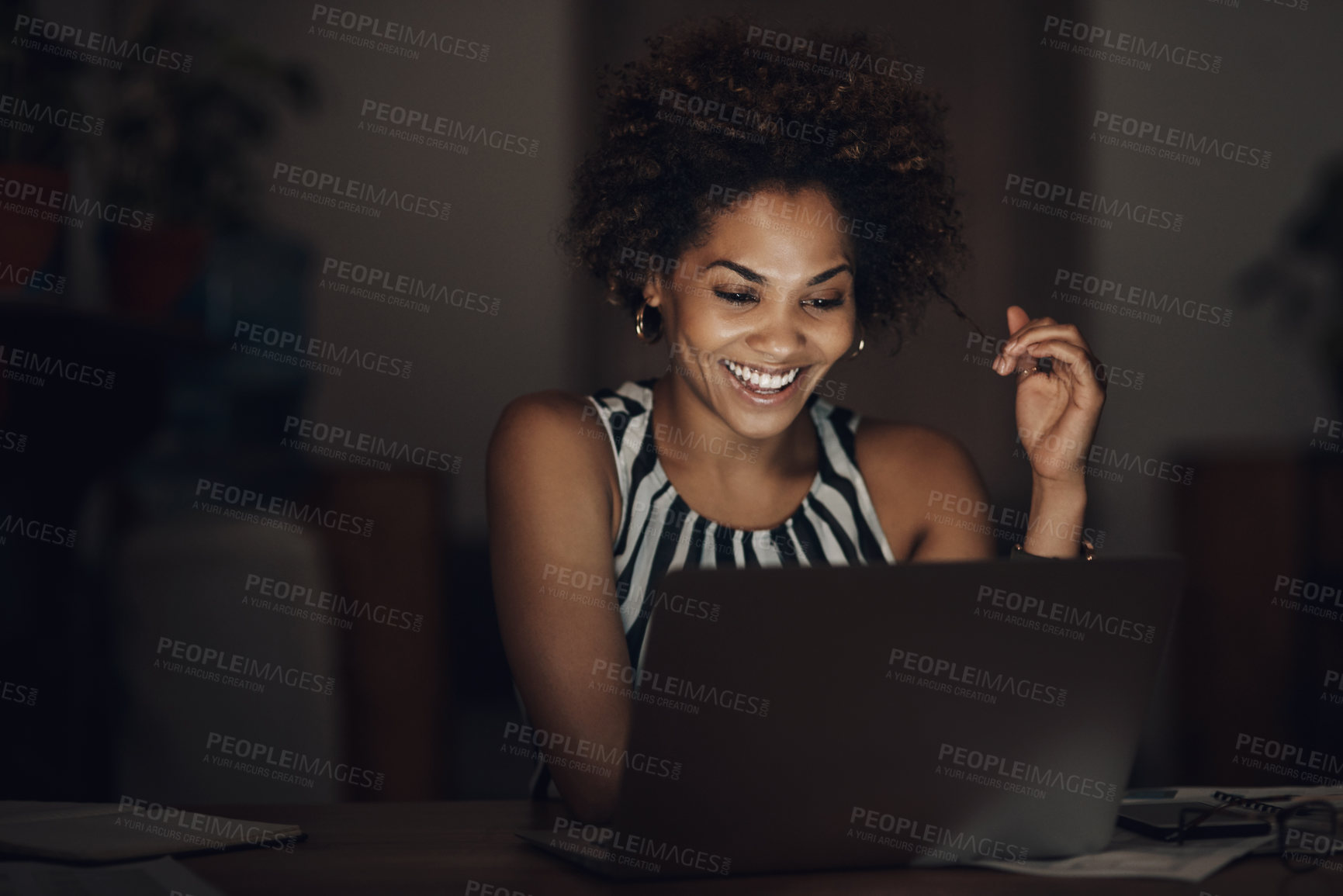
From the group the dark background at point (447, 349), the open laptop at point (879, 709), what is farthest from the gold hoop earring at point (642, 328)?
the open laptop at point (879, 709)

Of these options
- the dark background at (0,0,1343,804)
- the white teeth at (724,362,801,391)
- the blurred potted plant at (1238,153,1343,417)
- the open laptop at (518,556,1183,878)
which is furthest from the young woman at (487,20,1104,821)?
the blurred potted plant at (1238,153,1343,417)

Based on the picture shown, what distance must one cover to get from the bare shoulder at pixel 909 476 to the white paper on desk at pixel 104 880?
1108 mm

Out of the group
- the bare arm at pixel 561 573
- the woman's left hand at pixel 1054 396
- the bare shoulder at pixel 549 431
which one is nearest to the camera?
the bare arm at pixel 561 573

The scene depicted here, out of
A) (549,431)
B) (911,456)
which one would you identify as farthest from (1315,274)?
(549,431)

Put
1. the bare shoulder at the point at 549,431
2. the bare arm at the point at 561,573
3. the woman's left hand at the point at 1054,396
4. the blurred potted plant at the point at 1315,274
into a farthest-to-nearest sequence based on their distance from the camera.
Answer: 1. the blurred potted plant at the point at 1315,274
2. the bare shoulder at the point at 549,431
3. the woman's left hand at the point at 1054,396
4. the bare arm at the point at 561,573

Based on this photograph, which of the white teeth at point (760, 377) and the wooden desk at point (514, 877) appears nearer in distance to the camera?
the wooden desk at point (514, 877)

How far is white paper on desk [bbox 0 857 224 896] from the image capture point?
2.45ft

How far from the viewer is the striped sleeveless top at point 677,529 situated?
155 cm

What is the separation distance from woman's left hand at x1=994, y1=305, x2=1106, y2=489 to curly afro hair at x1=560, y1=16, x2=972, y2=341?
0.15 meters

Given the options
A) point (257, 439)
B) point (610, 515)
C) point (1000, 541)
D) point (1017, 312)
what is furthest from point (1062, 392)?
point (1000, 541)

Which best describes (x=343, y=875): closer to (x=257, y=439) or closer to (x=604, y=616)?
(x=604, y=616)

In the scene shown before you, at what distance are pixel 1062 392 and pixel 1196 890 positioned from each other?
767 mm

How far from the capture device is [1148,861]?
859 mm

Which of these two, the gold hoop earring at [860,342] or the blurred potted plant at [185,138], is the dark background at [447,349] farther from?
the gold hoop earring at [860,342]
